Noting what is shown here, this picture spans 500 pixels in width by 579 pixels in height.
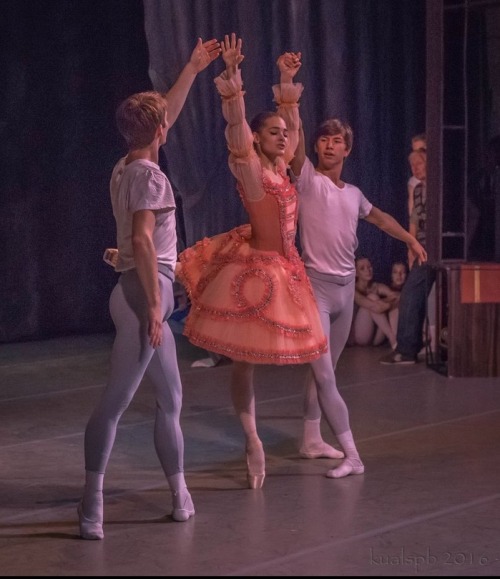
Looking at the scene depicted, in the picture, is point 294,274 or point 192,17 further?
point 192,17

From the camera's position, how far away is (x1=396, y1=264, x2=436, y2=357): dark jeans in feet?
28.2

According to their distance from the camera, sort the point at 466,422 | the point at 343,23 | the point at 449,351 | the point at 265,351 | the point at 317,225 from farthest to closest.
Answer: the point at 343,23 < the point at 449,351 < the point at 466,422 < the point at 317,225 < the point at 265,351

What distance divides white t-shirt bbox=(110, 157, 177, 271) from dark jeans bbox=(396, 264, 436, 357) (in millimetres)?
4343

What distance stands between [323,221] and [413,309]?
3313 mm

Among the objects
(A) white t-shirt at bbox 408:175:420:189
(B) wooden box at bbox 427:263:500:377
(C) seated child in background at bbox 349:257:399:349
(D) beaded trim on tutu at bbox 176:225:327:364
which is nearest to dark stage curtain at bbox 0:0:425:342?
(C) seated child in background at bbox 349:257:399:349

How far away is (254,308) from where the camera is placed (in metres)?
5.06

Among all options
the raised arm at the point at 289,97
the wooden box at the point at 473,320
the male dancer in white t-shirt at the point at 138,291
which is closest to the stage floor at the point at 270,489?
the wooden box at the point at 473,320

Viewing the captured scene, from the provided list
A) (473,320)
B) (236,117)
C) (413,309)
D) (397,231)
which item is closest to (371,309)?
(413,309)

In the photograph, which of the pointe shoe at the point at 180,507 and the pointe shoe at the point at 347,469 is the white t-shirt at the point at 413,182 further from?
the pointe shoe at the point at 180,507

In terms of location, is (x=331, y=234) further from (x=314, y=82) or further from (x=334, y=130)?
(x=314, y=82)

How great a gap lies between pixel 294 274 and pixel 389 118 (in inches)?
206

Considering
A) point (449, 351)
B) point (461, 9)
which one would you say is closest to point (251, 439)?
point (449, 351)

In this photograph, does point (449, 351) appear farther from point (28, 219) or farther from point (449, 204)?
point (28, 219)

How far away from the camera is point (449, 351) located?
26.5 ft
